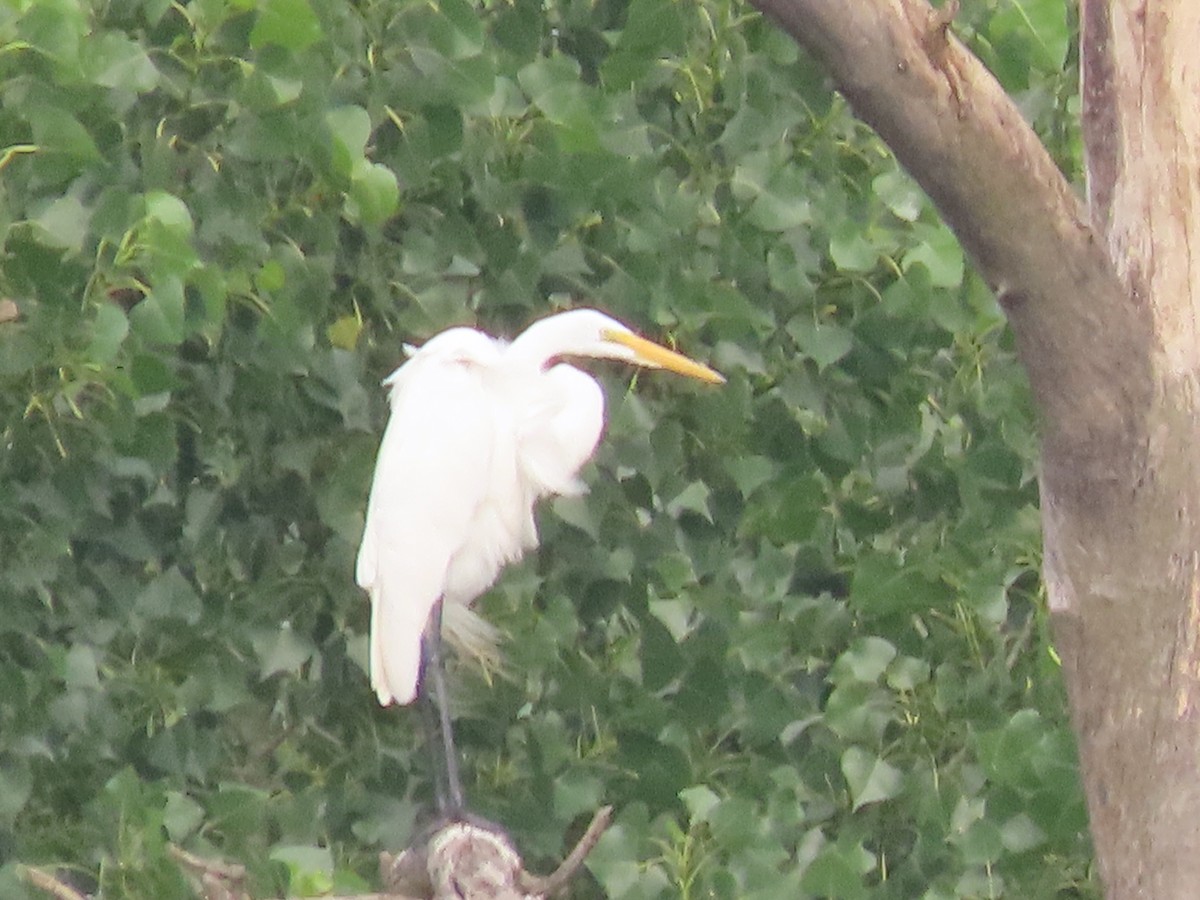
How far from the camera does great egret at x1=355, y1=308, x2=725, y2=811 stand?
127cm

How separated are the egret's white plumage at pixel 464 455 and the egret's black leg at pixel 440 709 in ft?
0.11

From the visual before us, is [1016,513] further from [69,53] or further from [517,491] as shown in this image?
[69,53]

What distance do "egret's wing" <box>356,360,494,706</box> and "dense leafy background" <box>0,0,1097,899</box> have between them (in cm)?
13

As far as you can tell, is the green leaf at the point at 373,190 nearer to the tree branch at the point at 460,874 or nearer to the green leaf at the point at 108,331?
the green leaf at the point at 108,331

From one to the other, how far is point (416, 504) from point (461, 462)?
49 mm

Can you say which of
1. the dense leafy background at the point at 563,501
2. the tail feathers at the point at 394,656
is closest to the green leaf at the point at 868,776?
the dense leafy background at the point at 563,501

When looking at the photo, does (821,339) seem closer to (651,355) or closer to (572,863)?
(651,355)

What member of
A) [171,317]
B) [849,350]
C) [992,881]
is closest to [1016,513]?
[849,350]

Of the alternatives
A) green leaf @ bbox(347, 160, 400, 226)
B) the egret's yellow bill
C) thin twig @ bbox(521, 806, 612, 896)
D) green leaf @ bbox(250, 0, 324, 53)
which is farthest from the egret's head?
thin twig @ bbox(521, 806, 612, 896)

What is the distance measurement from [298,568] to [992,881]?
62 cm

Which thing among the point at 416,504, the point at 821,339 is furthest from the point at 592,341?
the point at 821,339

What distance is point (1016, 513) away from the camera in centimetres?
155

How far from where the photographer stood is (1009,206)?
0.90 m

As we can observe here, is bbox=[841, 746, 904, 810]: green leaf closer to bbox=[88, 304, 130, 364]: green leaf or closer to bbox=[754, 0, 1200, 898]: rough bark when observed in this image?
bbox=[754, 0, 1200, 898]: rough bark
